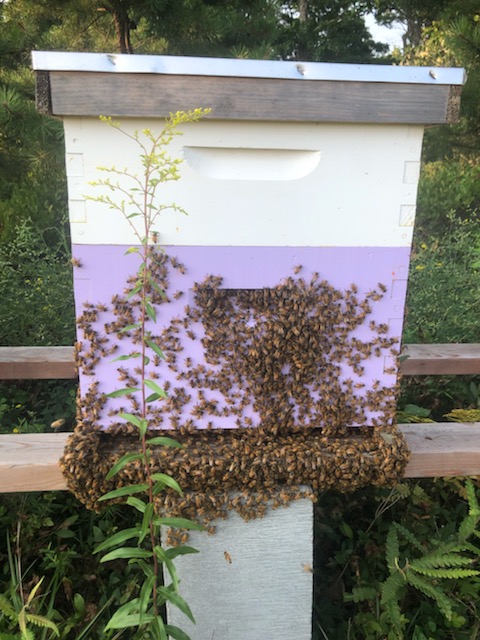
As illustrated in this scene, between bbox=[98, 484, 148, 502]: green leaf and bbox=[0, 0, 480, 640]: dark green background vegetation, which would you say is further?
bbox=[0, 0, 480, 640]: dark green background vegetation

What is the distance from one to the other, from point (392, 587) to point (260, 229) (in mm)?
1258

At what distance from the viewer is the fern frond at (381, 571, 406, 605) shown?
168cm

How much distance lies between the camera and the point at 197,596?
160 cm

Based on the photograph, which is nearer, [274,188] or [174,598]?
[174,598]

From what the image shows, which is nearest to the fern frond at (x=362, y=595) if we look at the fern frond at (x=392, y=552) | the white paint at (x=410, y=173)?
the fern frond at (x=392, y=552)

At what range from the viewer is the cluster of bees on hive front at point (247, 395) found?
54.1 inches

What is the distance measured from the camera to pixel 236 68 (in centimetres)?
121

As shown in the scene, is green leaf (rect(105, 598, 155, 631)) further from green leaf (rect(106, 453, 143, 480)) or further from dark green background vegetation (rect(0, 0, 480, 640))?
dark green background vegetation (rect(0, 0, 480, 640))

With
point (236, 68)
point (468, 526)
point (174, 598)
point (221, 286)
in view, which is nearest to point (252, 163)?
point (236, 68)

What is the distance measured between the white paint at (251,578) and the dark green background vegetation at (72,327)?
0.30 m

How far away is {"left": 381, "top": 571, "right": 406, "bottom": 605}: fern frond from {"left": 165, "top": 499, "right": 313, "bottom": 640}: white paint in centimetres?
25

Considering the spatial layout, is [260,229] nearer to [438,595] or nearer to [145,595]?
[145,595]

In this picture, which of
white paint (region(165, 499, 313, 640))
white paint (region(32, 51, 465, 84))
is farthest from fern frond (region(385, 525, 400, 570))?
white paint (region(32, 51, 465, 84))

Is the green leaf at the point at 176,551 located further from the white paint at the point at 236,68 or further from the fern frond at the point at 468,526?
the white paint at the point at 236,68
